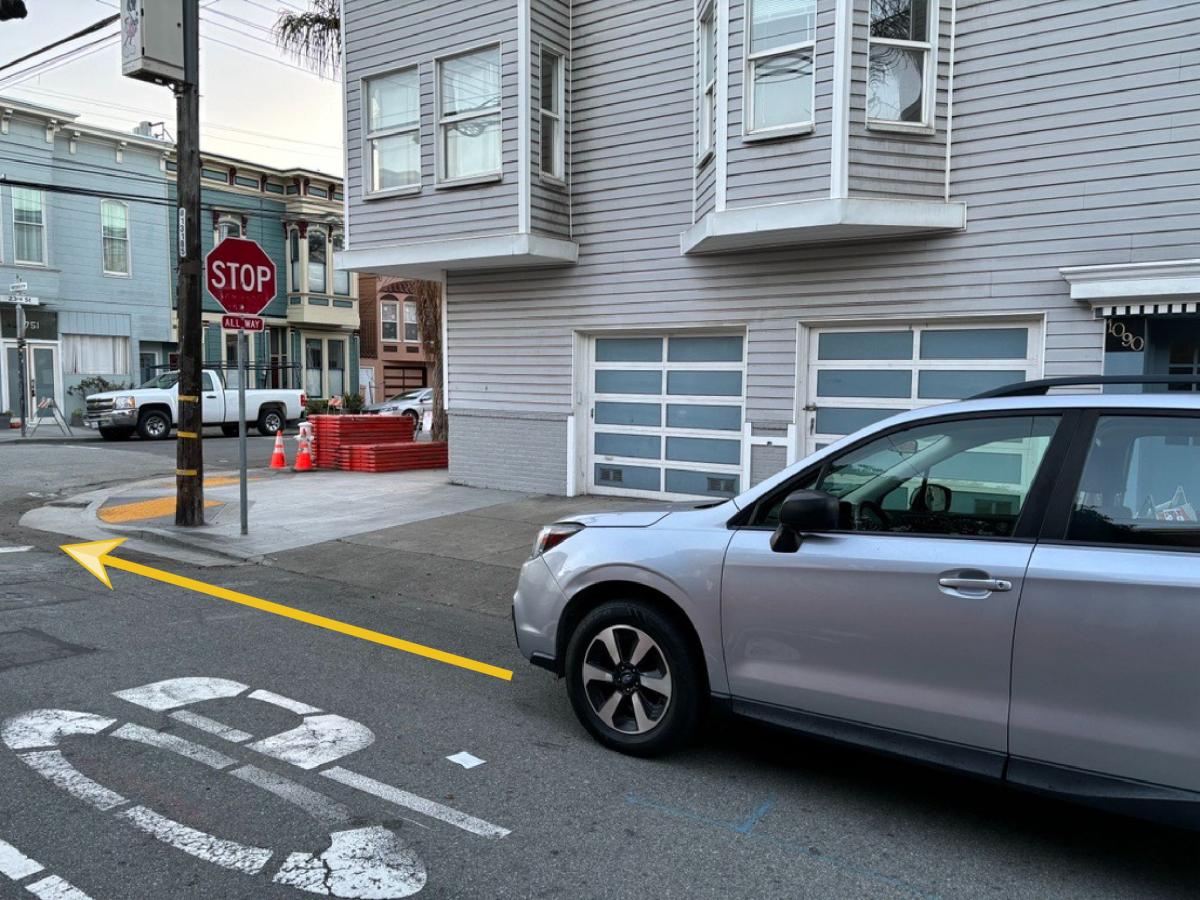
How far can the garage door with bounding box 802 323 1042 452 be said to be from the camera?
9414 millimetres

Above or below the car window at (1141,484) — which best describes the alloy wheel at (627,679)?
below

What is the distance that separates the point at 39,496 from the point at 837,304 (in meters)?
11.2

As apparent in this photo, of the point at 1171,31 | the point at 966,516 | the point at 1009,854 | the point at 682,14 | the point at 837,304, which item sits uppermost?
the point at 682,14

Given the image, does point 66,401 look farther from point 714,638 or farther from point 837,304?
point 714,638

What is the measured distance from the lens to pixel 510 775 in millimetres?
4062

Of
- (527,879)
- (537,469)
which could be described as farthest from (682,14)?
(527,879)

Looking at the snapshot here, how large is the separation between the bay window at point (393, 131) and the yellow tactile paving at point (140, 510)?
514 cm

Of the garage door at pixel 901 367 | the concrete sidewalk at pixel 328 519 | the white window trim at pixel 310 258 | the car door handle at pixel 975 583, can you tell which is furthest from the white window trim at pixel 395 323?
the car door handle at pixel 975 583

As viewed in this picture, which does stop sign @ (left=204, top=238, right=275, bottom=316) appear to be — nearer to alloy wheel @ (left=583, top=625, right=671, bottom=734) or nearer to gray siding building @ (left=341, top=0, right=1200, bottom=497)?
gray siding building @ (left=341, top=0, right=1200, bottom=497)

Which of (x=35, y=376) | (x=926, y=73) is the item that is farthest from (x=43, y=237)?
(x=926, y=73)

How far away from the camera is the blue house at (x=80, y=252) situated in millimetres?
25859

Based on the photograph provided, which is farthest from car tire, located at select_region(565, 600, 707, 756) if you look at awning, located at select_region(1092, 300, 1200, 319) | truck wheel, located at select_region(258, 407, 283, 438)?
truck wheel, located at select_region(258, 407, 283, 438)

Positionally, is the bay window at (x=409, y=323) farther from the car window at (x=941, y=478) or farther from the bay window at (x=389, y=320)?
the car window at (x=941, y=478)

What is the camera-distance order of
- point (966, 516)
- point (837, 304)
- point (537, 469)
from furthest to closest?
point (537, 469), point (837, 304), point (966, 516)
